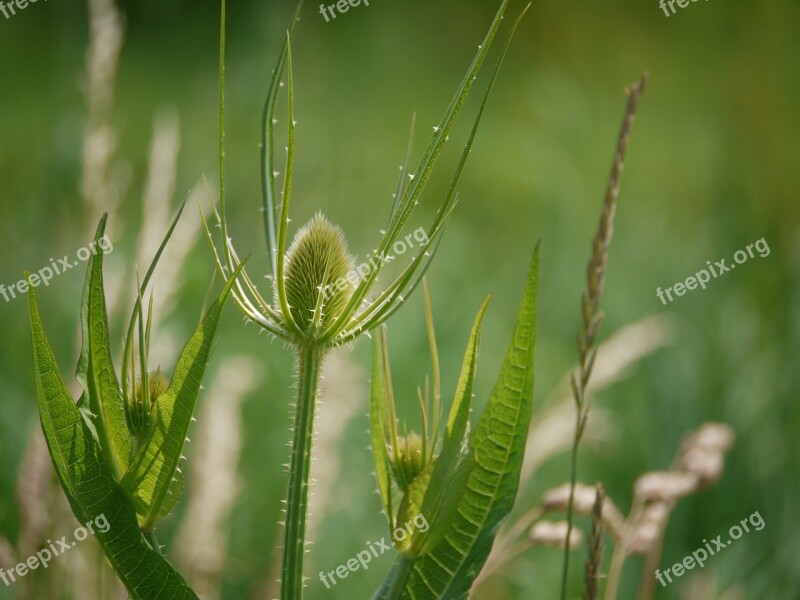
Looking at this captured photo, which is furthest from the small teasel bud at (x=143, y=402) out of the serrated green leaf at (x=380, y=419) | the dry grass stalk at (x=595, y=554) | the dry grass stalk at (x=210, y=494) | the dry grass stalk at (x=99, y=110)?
the dry grass stalk at (x=99, y=110)

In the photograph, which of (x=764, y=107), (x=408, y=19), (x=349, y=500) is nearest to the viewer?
(x=349, y=500)

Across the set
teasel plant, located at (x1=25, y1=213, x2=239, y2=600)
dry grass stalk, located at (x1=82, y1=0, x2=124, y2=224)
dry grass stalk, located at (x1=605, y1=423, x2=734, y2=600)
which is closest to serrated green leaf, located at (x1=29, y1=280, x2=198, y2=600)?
teasel plant, located at (x1=25, y1=213, x2=239, y2=600)

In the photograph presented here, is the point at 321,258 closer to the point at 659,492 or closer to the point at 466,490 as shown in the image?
the point at 466,490

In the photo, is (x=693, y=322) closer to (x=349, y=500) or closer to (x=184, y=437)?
(x=349, y=500)

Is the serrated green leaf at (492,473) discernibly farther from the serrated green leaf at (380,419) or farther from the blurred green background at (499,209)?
the blurred green background at (499,209)

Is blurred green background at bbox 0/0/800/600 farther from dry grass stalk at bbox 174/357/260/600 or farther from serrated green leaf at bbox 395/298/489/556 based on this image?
serrated green leaf at bbox 395/298/489/556

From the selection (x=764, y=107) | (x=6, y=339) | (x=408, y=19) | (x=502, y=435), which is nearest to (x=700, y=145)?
(x=764, y=107)
